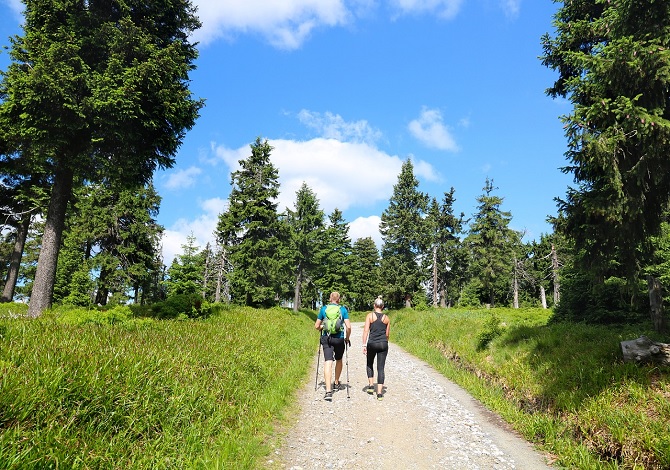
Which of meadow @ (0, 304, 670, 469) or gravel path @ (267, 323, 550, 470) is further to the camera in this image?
gravel path @ (267, 323, 550, 470)

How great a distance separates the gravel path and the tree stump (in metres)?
2.94

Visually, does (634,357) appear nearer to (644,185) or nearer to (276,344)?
(644,185)

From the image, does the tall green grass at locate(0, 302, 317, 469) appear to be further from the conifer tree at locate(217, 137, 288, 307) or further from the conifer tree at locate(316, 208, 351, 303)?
the conifer tree at locate(316, 208, 351, 303)

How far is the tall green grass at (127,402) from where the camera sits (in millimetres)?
3754

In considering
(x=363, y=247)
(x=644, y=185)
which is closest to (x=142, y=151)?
(x=644, y=185)

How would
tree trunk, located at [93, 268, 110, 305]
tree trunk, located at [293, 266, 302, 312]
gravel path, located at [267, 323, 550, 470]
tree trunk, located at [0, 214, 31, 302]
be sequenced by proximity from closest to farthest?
gravel path, located at [267, 323, 550, 470], tree trunk, located at [0, 214, 31, 302], tree trunk, located at [93, 268, 110, 305], tree trunk, located at [293, 266, 302, 312]

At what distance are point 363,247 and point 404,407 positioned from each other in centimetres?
5956

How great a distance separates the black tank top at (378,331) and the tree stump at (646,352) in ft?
16.9

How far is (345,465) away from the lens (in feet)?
17.2

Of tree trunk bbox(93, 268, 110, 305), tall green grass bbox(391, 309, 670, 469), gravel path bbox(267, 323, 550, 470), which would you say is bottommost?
gravel path bbox(267, 323, 550, 470)

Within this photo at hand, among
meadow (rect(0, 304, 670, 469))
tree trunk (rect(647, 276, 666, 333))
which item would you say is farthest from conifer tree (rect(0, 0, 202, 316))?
tree trunk (rect(647, 276, 666, 333))

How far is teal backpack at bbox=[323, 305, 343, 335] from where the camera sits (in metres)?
8.75

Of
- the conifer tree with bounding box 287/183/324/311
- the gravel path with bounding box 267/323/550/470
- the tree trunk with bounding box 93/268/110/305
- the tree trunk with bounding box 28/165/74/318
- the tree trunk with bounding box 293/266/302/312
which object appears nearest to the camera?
the gravel path with bounding box 267/323/550/470

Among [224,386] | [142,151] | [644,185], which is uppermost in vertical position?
[142,151]
